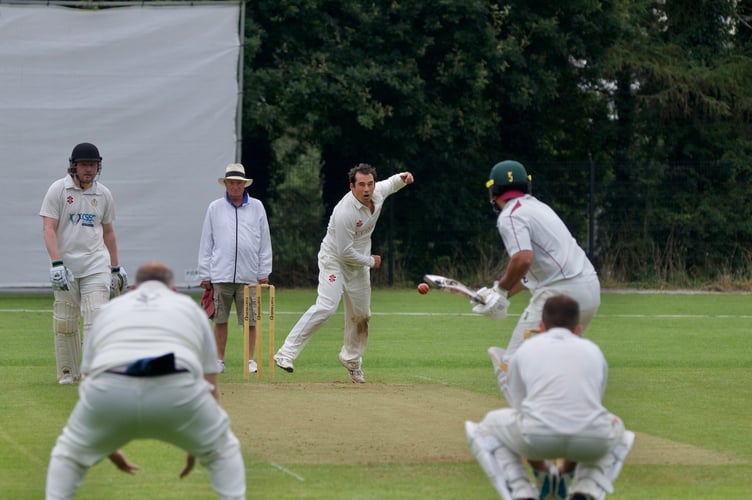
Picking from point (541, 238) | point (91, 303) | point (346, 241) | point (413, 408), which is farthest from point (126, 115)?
point (541, 238)

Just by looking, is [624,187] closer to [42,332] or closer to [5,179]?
[5,179]

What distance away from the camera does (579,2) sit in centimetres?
2794

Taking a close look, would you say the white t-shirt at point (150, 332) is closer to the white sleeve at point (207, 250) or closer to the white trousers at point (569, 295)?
the white trousers at point (569, 295)

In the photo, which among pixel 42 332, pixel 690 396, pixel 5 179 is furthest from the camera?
pixel 5 179

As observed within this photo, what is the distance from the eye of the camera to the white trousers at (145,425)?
229 inches

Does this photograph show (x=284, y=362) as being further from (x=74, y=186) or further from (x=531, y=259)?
(x=531, y=259)

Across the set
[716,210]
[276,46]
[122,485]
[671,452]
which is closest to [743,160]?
[716,210]

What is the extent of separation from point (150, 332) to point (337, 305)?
6.86m

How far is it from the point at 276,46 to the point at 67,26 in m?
5.29

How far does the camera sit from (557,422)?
6137 millimetres

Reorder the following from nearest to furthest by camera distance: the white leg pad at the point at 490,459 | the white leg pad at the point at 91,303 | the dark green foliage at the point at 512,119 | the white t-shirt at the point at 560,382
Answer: the white t-shirt at the point at 560,382 → the white leg pad at the point at 490,459 → the white leg pad at the point at 91,303 → the dark green foliage at the point at 512,119

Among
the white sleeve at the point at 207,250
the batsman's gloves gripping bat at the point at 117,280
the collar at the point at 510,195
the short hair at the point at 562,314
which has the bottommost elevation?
the batsman's gloves gripping bat at the point at 117,280

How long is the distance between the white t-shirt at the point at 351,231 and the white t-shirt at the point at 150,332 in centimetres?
629

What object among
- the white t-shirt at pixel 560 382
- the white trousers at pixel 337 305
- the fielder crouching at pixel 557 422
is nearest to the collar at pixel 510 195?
the fielder crouching at pixel 557 422
